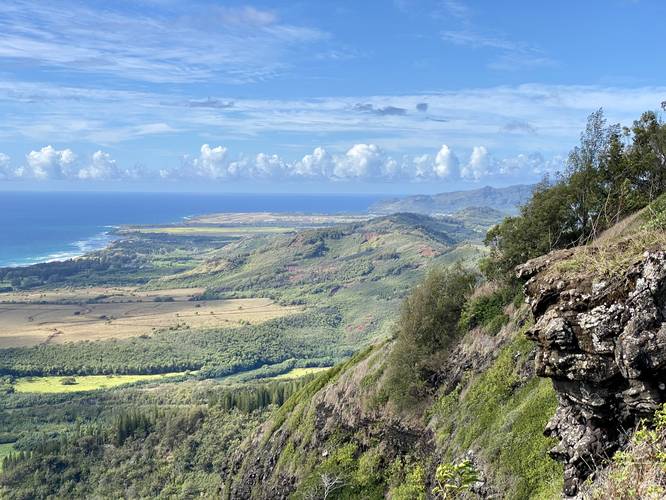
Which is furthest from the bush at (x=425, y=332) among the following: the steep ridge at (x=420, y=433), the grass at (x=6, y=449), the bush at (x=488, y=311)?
the grass at (x=6, y=449)

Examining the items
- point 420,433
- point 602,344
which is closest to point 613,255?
point 602,344

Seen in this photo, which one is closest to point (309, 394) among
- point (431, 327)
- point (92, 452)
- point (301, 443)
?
point (301, 443)

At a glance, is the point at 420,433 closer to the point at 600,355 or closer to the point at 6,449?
the point at 600,355

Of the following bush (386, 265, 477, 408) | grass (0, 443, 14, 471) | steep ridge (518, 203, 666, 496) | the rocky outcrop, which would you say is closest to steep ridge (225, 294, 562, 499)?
bush (386, 265, 477, 408)

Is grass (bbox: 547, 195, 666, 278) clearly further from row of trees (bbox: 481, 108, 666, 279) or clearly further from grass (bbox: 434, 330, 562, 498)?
row of trees (bbox: 481, 108, 666, 279)

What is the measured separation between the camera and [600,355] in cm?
1491

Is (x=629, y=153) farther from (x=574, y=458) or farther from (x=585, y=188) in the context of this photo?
(x=574, y=458)

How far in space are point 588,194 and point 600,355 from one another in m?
31.2

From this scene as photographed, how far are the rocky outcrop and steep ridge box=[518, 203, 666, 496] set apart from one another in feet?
0.08

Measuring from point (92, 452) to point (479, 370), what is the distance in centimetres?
11736

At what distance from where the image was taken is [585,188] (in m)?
43.3

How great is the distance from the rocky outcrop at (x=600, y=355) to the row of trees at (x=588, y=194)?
2488 centimetres

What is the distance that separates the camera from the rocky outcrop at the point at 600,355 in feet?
44.7

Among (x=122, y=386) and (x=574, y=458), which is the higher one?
(x=574, y=458)
